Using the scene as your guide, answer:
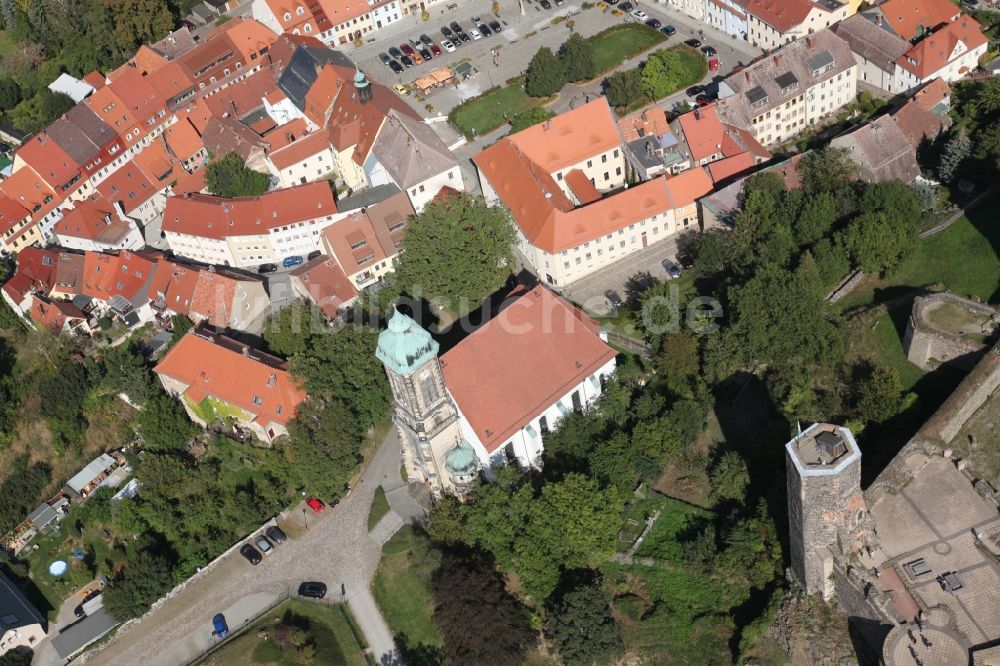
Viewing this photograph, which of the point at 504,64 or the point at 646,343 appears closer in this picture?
the point at 646,343

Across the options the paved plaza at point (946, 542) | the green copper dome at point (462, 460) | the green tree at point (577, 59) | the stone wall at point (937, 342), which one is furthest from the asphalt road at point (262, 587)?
the green tree at point (577, 59)

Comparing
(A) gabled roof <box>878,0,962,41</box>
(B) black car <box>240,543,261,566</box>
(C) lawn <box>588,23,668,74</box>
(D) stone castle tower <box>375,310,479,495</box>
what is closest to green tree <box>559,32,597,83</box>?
(C) lawn <box>588,23,668,74</box>

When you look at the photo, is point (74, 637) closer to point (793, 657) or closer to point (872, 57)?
point (793, 657)

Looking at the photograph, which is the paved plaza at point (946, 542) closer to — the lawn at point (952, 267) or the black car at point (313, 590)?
the lawn at point (952, 267)

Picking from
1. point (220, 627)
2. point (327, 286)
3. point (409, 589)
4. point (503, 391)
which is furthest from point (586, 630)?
point (327, 286)

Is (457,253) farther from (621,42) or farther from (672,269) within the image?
(621,42)

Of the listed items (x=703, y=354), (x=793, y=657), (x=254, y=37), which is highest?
(x=254, y=37)

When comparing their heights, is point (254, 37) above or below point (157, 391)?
above

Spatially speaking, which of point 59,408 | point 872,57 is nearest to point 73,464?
point 59,408
